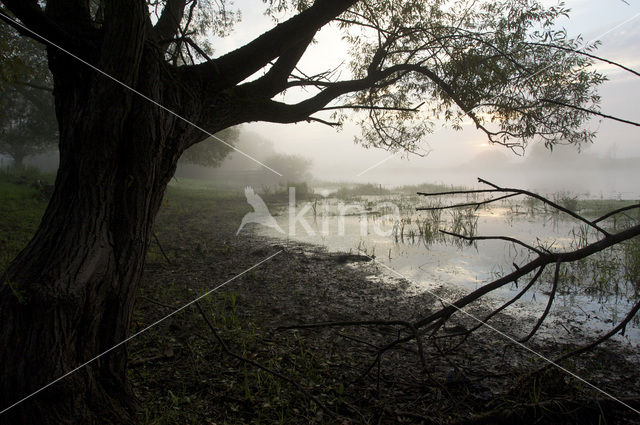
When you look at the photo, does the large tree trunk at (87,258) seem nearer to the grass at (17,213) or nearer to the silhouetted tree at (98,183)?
the silhouetted tree at (98,183)

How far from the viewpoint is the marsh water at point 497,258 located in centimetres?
558

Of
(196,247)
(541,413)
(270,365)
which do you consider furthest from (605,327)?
(196,247)

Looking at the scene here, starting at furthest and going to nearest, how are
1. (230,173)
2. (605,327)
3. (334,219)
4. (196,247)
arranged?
(230,173)
(334,219)
(196,247)
(605,327)

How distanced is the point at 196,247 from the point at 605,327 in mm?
8219

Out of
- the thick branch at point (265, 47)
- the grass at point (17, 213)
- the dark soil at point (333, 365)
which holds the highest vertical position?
the thick branch at point (265, 47)

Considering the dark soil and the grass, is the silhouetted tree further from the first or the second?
the grass

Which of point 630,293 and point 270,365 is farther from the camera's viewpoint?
point 630,293

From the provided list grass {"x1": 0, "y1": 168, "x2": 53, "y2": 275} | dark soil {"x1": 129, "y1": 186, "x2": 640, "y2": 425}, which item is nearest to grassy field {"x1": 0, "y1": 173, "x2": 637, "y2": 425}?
dark soil {"x1": 129, "y1": 186, "x2": 640, "y2": 425}

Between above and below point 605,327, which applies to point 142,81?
above

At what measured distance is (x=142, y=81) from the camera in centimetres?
299

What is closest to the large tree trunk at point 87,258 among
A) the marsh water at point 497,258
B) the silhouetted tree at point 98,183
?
the silhouetted tree at point 98,183

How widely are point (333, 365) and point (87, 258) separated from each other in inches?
98.4

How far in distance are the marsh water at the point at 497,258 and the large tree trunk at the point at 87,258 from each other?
2537 mm

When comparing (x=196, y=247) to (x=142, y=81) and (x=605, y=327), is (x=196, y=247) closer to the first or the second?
(x=142, y=81)
